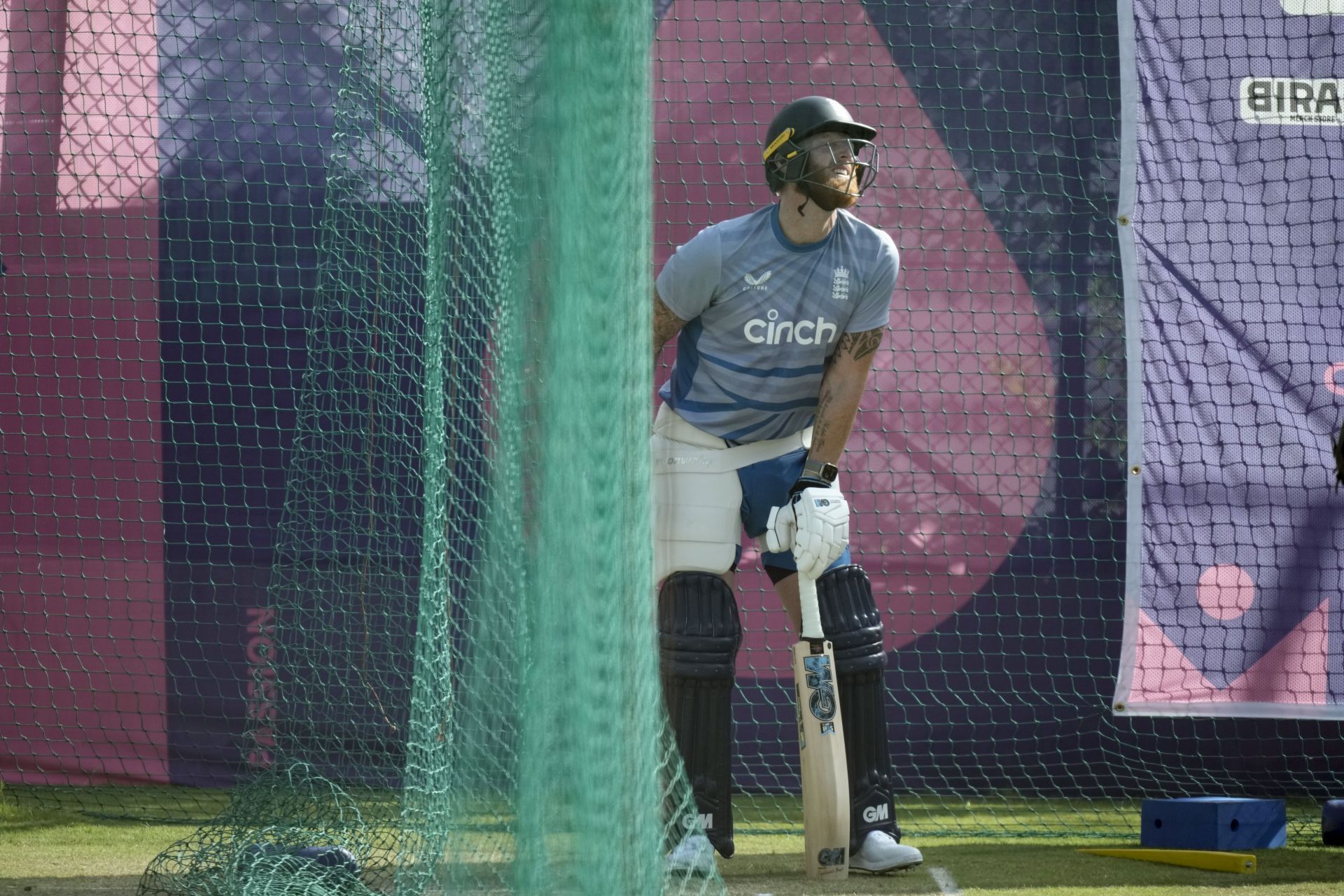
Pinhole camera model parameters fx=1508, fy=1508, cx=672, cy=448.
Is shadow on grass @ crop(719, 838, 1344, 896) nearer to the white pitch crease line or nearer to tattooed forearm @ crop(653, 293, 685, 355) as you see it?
the white pitch crease line

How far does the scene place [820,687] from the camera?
311cm

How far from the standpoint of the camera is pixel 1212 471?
175 inches

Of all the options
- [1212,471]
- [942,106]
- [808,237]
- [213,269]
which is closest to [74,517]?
[213,269]

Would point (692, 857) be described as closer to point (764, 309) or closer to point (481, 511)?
point (481, 511)

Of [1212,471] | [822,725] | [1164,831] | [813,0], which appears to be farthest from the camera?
[813,0]

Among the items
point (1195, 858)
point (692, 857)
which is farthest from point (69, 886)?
point (1195, 858)

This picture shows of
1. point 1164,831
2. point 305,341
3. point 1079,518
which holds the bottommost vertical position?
point 1164,831

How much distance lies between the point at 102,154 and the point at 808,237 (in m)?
2.46

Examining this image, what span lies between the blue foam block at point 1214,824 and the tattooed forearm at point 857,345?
4.60 ft

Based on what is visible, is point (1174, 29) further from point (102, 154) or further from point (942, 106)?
point (102, 154)

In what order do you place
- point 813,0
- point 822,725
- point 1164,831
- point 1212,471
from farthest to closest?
point 813,0 → point 1212,471 → point 1164,831 → point 822,725

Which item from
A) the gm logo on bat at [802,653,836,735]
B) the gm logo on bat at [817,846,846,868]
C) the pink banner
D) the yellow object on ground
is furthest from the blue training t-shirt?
the pink banner

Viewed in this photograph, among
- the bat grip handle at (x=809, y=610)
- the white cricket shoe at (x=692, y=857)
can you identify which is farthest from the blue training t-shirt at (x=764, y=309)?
the white cricket shoe at (x=692, y=857)

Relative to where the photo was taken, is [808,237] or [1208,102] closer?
[808,237]
